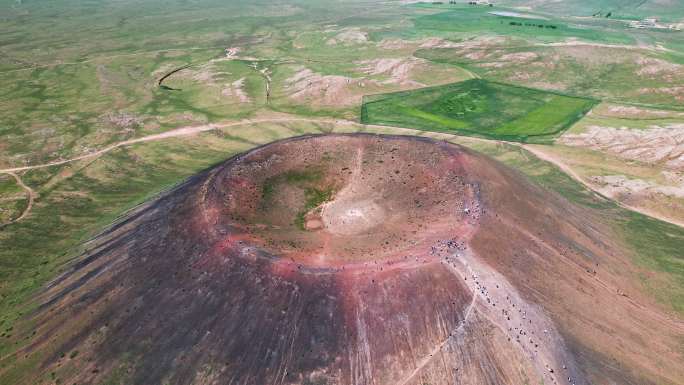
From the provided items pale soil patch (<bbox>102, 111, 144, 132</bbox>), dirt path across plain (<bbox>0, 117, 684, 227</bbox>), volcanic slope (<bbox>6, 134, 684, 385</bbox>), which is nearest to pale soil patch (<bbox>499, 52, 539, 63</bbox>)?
dirt path across plain (<bbox>0, 117, 684, 227</bbox>)

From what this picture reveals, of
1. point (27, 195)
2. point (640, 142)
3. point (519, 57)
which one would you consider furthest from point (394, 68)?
point (27, 195)

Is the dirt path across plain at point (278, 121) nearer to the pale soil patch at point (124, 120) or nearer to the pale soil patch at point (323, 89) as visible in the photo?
the pale soil patch at point (124, 120)

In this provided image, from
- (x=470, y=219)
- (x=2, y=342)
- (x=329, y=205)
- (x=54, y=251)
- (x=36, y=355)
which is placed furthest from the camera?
(x=54, y=251)

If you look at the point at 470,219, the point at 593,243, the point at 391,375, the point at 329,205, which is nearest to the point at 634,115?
the point at 593,243

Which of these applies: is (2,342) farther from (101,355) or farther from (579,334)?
(579,334)

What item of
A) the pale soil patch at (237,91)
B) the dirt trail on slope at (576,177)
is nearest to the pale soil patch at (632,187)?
the dirt trail on slope at (576,177)

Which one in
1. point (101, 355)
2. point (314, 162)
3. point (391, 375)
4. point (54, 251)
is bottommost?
point (54, 251)
